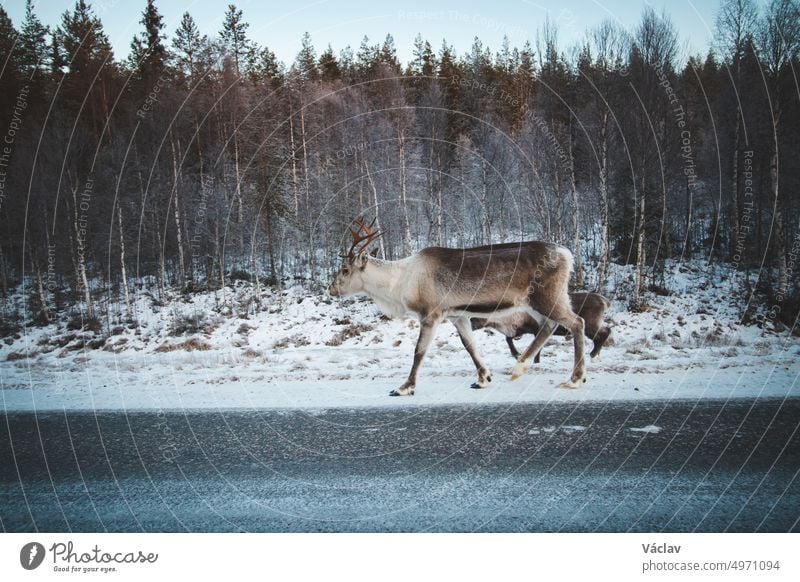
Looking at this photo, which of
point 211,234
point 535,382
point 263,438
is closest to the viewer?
point 263,438

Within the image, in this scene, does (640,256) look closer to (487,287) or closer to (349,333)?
(349,333)

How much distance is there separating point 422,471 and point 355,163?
1915 cm

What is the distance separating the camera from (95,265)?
26.4m

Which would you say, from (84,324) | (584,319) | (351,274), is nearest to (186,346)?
(84,324)

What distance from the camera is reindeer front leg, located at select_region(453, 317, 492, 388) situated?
6.28 meters

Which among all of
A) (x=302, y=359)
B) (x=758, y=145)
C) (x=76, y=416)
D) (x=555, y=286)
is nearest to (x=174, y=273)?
(x=302, y=359)

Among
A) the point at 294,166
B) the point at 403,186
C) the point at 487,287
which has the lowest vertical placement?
the point at 487,287

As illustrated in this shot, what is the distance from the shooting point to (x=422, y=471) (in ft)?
11.5

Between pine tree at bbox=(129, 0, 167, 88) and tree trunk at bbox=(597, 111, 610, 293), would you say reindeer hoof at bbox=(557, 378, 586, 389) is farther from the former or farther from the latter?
pine tree at bbox=(129, 0, 167, 88)

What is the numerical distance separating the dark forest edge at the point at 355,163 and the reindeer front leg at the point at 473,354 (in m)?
11.0

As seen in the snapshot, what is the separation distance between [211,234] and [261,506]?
23.9 metres

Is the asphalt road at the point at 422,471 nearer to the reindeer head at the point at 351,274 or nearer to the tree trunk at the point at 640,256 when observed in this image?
the reindeer head at the point at 351,274

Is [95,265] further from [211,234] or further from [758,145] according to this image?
[758,145]

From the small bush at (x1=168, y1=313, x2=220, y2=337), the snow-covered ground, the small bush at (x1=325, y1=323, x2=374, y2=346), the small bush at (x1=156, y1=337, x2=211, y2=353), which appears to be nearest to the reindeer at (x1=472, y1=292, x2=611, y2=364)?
the snow-covered ground
